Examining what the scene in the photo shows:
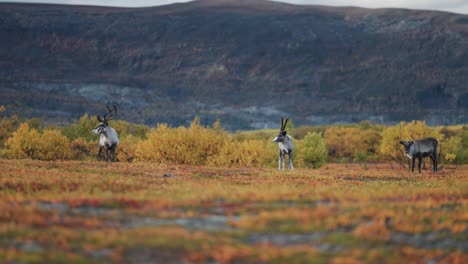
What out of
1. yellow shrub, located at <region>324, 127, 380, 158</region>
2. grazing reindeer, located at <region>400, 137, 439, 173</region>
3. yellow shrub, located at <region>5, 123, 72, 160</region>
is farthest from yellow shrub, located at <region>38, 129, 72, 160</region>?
yellow shrub, located at <region>324, 127, 380, 158</region>

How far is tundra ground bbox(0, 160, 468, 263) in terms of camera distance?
52.6ft

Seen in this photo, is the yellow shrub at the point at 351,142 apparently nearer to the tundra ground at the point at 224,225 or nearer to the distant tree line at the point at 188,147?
the distant tree line at the point at 188,147

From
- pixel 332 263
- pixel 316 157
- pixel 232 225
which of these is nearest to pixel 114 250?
pixel 232 225

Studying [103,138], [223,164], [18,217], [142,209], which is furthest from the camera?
[223,164]

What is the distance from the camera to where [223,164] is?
55750mm

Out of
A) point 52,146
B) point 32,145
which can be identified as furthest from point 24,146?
point 52,146

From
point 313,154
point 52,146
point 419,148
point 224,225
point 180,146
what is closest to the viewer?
point 224,225

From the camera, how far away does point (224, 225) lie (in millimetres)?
18328

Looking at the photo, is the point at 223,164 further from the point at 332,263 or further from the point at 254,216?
the point at 332,263

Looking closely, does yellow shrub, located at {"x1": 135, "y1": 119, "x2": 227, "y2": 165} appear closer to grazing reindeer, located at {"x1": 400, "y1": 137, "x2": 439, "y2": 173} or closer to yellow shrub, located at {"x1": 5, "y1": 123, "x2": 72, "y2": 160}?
yellow shrub, located at {"x1": 5, "y1": 123, "x2": 72, "y2": 160}

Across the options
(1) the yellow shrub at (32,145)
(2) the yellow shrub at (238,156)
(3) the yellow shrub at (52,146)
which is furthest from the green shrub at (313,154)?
(1) the yellow shrub at (32,145)

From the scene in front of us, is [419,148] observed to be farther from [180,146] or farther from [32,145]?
[32,145]

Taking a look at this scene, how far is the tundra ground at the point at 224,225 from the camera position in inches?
632

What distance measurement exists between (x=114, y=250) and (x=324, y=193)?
9.90 m
